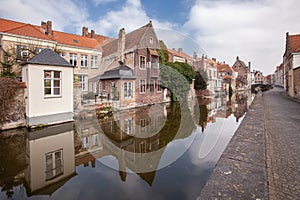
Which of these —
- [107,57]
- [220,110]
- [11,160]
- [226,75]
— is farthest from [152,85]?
[226,75]

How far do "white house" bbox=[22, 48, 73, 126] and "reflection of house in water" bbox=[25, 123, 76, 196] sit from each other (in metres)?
1.21

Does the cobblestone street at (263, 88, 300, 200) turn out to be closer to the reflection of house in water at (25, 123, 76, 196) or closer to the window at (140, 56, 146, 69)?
the reflection of house in water at (25, 123, 76, 196)

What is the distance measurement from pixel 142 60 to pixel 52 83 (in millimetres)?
10207

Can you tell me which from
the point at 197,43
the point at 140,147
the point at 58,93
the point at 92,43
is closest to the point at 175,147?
the point at 140,147

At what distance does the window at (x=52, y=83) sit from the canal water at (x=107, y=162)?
2279mm

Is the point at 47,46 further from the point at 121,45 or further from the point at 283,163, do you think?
the point at 283,163

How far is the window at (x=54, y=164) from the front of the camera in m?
3.96

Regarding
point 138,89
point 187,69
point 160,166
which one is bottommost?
point 160,166

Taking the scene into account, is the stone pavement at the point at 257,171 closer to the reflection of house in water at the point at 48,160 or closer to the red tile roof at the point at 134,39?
the reflection of house in water at the point at 48,160

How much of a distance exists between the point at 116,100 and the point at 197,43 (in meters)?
9.63

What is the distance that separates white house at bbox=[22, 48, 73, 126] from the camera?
8070 mm

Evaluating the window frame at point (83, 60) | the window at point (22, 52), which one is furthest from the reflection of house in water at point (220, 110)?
the window at point (22, 52)

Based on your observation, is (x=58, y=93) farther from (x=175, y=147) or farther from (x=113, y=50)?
(x=113, y=50)

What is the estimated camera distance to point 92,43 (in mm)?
21969
